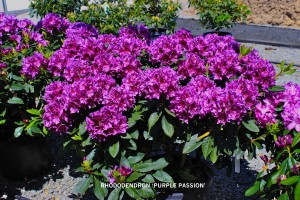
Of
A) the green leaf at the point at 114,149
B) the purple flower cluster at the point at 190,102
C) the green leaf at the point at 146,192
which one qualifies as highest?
the purple flower cluster at the point at 190,102

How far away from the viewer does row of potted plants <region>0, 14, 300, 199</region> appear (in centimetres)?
206

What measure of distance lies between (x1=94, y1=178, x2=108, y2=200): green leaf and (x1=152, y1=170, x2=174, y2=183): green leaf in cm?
27

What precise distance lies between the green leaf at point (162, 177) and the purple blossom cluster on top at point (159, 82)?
340 mm

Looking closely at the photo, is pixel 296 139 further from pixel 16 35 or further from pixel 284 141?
pixel 16 35

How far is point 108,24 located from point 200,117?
269 centimetres

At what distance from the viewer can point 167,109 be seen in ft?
6.91

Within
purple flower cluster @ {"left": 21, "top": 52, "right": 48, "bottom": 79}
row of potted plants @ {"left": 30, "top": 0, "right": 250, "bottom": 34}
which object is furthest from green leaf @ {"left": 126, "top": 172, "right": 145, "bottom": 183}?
row of potted plants @ {"left": 30, "top": 0, "right": 250, "bottom": 34}

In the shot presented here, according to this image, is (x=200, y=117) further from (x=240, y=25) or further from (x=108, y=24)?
(x=240, y=25)

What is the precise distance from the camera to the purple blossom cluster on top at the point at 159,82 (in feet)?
6.70

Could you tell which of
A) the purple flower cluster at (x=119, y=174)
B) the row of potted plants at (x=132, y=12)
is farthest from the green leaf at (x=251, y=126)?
the row of potted plants at (x=132, y=12)

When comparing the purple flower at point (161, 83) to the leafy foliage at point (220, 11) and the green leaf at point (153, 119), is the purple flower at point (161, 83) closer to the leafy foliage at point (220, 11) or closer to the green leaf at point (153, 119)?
the green leaf at point (153, 119)

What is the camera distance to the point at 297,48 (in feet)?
22.2

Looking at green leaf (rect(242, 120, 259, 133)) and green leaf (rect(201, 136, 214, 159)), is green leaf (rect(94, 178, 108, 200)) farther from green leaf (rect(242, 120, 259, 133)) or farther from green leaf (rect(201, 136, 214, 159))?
green leaf (rect(242, 120, 259, 133))

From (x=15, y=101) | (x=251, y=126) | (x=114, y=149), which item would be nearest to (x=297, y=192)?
(x=251, y=126)
